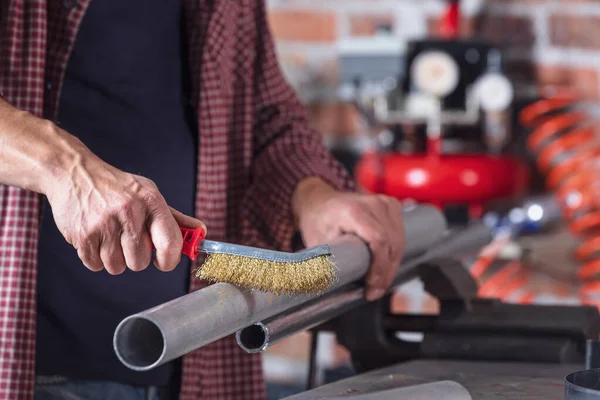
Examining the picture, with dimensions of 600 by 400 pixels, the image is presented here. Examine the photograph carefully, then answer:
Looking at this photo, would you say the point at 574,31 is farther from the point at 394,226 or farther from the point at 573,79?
the point at 394,226

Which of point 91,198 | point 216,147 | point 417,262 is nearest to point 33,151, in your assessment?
point 91,198

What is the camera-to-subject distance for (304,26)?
6.45 feet

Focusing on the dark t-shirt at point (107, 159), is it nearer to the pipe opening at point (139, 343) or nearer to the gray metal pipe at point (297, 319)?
the gray metal pipe at point (297, 319)

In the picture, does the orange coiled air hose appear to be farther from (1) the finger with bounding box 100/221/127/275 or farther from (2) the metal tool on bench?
(1) the finger with bounding box 100/221/127/275

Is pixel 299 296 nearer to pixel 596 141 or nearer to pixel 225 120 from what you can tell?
pixel 225 120

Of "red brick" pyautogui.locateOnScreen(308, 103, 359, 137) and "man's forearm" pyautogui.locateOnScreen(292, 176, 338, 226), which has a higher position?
"man's forearm" pyautogui.locateOnScreen(292, 176, 338, 226)

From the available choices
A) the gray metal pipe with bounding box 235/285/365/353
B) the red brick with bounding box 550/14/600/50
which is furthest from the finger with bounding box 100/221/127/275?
the red brick with bounding box 550/14/600/50

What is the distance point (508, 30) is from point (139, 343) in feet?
4.14

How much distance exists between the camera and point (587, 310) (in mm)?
992

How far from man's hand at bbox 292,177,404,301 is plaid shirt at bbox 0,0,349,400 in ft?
0.16

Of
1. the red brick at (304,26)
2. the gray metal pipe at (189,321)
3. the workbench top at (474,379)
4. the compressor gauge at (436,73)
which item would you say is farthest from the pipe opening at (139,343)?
the red brick at (304,26)

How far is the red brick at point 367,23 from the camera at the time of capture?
6.17 feet

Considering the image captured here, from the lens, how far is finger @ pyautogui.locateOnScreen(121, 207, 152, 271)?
73 cm

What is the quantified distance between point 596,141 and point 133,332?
1213 mm
